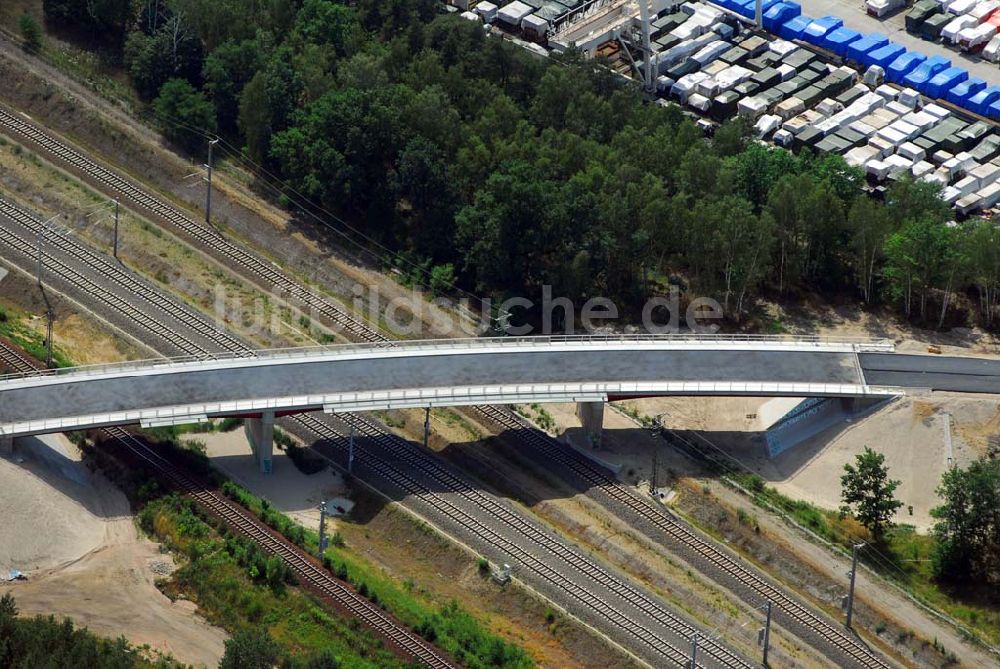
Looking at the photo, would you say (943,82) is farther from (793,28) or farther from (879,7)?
(793,28)

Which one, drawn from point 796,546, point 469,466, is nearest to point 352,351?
point 469,466

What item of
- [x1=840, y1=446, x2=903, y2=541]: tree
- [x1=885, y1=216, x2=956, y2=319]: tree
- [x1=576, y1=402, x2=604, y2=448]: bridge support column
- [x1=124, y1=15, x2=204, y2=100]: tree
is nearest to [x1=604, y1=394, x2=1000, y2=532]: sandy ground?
[x1=576, y1=402, x2=604, y2=448]: bridge support column

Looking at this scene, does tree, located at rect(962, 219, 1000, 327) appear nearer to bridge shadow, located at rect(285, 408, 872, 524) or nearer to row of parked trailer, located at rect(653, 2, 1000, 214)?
row of parked trailer, located at rect(653, 2, 1000, 214)

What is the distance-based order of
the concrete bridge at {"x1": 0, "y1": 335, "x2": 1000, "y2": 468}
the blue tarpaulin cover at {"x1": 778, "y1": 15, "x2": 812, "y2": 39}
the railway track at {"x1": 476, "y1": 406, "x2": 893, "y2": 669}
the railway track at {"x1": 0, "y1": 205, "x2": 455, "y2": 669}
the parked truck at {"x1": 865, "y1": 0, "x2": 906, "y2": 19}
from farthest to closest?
the parked truck at {"x1": 865, "y1": 0, "x2": 906, "y2": 19}
the blue tarpaulin cover at {"x1": 778, "y1": 15, "x2": 812, "y2": 39}
the concrete bridge at {"x1": 0, "y1": 335, "x2": 1000, "y2": 468}
the railway track at {"x1": 476, "y1": 406, "x2": 893, "y2": 669}
the railway track at {"x1": 0, "y1": 205, "x2": 455, "y2": 669}

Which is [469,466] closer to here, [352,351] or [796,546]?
[352,351]

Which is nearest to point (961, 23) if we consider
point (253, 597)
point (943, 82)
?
point (943, 82)

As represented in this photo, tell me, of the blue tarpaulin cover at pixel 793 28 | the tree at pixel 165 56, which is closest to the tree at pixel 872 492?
the blue tarpaulin cover at pixel 793 28
